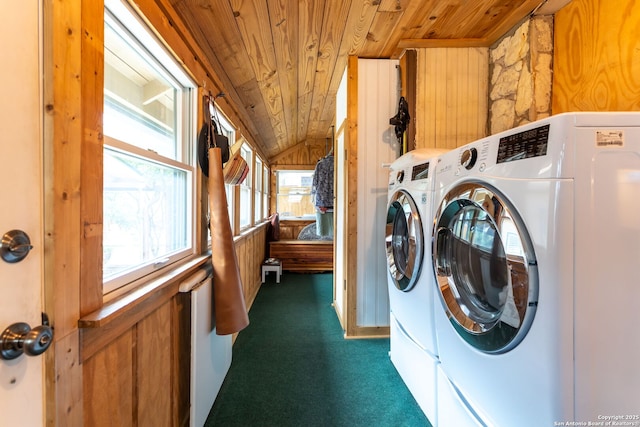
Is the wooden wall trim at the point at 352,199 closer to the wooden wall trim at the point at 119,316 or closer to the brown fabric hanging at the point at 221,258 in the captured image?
the brown fabric hanging at the point at 221,258

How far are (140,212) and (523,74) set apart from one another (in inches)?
86.4

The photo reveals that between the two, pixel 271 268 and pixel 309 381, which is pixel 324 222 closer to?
pixel 271 268

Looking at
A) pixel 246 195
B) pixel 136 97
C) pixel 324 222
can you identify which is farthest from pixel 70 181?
pixel 324 222

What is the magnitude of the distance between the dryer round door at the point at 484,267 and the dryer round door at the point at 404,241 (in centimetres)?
15

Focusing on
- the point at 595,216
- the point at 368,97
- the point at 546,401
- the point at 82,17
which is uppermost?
the point at 368,97

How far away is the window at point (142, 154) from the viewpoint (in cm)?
94

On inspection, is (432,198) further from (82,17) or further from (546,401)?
Answer: (82,17)

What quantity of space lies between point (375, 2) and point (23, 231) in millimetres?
1819

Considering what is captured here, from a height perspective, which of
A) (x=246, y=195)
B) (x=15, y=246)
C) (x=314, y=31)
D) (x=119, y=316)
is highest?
(x=314, y=31)

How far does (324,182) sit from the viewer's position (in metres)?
3.94

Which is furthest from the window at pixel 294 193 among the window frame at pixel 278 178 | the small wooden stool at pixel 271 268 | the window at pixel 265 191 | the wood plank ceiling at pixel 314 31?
the wood plank ceiling at pixel 314 31

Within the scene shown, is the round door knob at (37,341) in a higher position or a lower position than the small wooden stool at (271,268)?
higher

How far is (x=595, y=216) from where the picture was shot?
0.61 metres

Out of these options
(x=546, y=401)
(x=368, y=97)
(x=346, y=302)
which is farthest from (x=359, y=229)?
(x=546, y=401)
